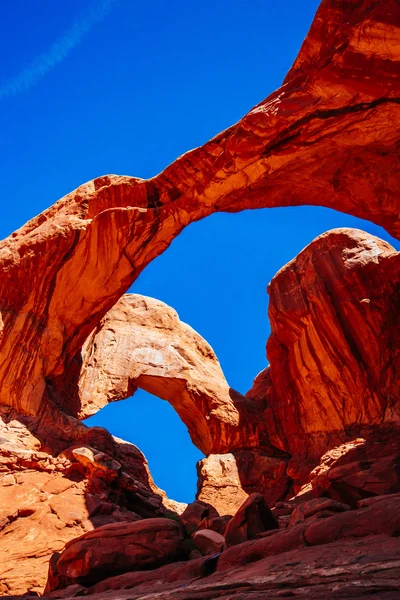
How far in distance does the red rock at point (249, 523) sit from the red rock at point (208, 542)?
17.6 inches

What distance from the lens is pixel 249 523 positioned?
1128 centimetres

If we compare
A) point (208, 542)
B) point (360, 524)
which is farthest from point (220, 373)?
point (360, 524)

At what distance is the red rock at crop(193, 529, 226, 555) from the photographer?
1174cm

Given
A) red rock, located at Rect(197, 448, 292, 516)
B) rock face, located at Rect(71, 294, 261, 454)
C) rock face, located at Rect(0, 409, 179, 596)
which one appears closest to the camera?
rock face, located at Rect(0, 409, 179, 596)

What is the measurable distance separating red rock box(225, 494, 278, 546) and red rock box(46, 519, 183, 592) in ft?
4.66

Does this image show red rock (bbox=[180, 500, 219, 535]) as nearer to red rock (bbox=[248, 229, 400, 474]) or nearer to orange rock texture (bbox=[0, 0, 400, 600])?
orange rock texture (bbox=[0, 0, 400, 600])

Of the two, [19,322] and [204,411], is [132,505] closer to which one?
[19,322]

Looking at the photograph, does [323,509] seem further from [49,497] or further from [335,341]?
[335,341]

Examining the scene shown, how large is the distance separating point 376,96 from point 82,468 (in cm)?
1311

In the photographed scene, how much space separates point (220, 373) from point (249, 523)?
1896 cm

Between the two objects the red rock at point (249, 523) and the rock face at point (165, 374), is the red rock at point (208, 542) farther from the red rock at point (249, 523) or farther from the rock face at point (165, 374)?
the rock face at point (165, 374)

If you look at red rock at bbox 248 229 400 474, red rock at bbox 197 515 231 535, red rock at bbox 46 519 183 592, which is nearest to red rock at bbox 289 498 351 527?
red rock at bbox 46 519 183 592

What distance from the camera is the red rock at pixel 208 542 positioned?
462 inches

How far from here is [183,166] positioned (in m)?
20.8
